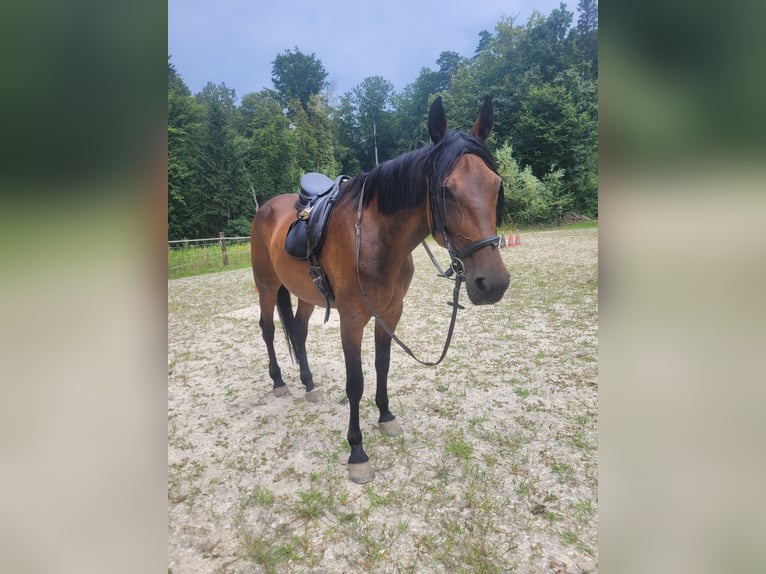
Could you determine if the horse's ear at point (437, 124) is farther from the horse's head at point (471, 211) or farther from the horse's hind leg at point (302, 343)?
the horse's hind leg at point (302, 343)

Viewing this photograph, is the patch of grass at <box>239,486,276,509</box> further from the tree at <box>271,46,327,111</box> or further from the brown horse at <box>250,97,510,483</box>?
the tree at <box>271,46,327,111</box>

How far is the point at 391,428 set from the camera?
282 centimetres

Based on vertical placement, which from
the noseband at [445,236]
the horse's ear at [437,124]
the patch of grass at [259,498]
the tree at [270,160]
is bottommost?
the patch of grass at [259,498]

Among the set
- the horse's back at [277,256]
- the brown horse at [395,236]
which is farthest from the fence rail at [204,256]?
the brown horse at [395,236]

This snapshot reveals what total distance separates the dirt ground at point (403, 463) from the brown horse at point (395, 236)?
0.36 metres

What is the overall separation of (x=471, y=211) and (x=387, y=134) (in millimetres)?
33678

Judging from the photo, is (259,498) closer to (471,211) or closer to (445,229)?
(445,229)

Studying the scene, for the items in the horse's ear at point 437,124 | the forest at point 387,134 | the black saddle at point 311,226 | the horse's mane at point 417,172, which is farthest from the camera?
the forest at point 387,134

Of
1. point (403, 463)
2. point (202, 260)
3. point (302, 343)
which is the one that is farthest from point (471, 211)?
point (202, 260)

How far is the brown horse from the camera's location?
1685mm

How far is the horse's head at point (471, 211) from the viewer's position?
5.47 ft

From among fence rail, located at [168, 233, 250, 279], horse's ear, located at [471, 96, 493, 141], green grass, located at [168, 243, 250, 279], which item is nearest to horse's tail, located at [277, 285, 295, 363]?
horse's ear, located at [471, 96, 493, 141]

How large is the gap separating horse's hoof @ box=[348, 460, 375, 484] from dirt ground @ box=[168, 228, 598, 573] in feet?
0.16
